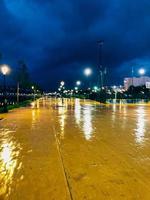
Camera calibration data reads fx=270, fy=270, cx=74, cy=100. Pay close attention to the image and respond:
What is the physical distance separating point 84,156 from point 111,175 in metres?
1.79

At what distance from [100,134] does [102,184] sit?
615 centimetres

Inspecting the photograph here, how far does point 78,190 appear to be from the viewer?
201 inches

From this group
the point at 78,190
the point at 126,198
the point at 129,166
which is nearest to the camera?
the point at 126,198

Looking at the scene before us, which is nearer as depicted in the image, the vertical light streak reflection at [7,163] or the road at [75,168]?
the road at [75,168]

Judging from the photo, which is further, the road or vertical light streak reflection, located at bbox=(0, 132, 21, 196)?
vertical light streak reflection, located at bbox=(0, 132, 21, 196)

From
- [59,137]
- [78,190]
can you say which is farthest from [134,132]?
[78,190]

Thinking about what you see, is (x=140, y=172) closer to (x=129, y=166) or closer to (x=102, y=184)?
(x=129, y=166)

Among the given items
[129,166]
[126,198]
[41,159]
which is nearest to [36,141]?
[41,159]

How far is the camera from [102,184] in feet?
17.8

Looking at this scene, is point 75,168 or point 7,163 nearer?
point 75,168

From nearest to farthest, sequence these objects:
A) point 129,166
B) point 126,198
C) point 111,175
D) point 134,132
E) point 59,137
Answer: point 126,198 → point 111,175 → point 129,166 → point 59,137 → point 134,132

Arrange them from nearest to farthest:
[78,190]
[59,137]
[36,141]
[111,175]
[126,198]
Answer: [126,198], [78,190], [111,175], [36,141], [59,137]

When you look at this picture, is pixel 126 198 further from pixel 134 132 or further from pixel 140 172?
pixel 134 132

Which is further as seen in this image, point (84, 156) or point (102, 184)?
point (84, 156)
